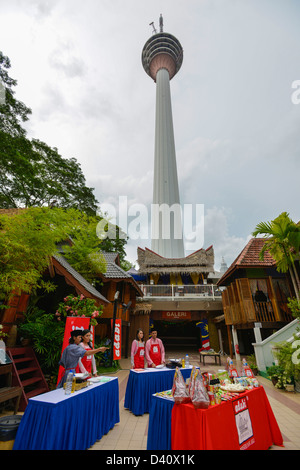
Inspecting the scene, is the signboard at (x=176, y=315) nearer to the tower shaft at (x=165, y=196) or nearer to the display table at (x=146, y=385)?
the display table at (x=146, y=385)

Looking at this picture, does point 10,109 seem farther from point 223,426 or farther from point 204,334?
point 204,334

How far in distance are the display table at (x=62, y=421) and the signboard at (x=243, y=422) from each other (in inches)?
75.3

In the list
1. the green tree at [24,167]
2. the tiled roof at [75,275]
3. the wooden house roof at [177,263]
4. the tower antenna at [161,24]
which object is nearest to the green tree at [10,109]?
the green tree at [24,167]

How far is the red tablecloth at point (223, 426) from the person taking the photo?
213cm

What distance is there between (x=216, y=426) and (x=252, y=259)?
9545 mm

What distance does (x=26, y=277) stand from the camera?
4.59 m

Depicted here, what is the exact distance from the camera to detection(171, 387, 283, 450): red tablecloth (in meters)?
2.13

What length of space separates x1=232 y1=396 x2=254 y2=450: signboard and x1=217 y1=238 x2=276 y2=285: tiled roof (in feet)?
26.5

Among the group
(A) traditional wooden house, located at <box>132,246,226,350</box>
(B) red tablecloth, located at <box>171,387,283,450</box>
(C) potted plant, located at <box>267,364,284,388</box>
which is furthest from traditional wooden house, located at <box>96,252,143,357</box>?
(B) red tablecloth, located at <box>171,387,283,450</box>

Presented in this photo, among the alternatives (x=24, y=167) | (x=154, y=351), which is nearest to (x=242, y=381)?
(x=154, y=351)

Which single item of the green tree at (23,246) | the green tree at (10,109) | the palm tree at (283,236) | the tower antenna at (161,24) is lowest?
the green tree at (23,246)

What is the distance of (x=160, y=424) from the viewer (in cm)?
257
